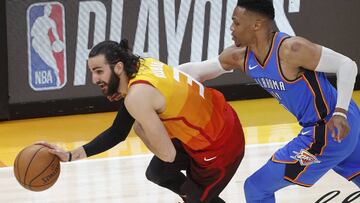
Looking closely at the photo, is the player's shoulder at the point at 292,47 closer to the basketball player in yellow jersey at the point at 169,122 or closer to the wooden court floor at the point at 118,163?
the basketball player in yellow jersey at the point at 169,122

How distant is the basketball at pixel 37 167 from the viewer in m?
4.77

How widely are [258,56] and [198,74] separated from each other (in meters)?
0.46

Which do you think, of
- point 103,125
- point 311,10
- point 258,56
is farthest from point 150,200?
point 311,10

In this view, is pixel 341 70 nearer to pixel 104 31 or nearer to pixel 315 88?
pixel 315 88

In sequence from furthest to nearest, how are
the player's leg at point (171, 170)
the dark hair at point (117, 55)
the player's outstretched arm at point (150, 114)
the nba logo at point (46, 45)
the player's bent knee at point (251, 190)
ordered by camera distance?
1. the nba logo at point (46, 45)
2. the player's leg at point (171, 170)
3. the player's bent knee at point (251, 190)
4. the dark hair at point (117, 55)
5. the player's outstretched arm at point (150, 114)

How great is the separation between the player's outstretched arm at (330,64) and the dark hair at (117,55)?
0.83 m

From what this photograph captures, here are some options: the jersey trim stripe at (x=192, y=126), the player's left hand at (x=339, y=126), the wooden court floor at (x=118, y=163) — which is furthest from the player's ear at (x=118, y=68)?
the wooden court floor at (x=118, y=163)

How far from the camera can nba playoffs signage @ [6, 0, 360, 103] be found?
25.1ft

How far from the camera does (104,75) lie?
14.9ft

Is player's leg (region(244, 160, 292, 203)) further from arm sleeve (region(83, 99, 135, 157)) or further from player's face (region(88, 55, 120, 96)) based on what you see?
player's face (region(88, 55, 120, 96))

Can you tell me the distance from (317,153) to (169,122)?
85 centimetres

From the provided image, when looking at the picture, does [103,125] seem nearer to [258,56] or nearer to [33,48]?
[33,48]

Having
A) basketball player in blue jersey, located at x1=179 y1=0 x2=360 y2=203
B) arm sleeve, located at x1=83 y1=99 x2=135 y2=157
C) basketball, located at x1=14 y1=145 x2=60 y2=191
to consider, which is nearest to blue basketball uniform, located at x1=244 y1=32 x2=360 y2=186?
basketball player in blue jersey, located at x1=179 y1=0 x2=360 y2=203

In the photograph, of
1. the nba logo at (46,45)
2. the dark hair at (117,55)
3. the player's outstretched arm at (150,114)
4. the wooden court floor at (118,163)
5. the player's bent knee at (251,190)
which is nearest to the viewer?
the player's outstretched arm at (150,114)
